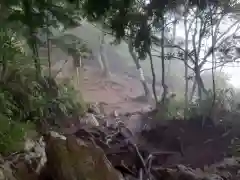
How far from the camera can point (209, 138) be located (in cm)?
493

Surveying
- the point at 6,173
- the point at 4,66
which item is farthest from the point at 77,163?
the point at 4,66

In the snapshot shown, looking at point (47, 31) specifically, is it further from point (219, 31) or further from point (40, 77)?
point (219, 31)

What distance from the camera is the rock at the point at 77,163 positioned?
2.53 metres

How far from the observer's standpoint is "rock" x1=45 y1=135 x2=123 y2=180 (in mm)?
2527

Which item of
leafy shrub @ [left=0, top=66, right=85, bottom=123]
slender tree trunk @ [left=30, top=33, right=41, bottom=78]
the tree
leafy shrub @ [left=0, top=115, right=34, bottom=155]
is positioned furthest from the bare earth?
leafy shrub @ [left=0, top=115, right=34, bottom=155]

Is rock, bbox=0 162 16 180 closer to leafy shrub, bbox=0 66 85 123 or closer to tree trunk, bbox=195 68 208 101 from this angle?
leafy shrub, bbox=0 66 85 123

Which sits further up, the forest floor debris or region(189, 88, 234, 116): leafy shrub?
region(189, 88, 234, 116): leafy shrub

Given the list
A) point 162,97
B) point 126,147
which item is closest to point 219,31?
point 162,97

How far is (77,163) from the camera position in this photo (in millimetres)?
2564

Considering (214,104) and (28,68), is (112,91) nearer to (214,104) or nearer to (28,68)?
(28,68)

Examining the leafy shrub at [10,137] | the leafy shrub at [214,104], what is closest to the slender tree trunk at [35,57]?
the leafy shrub at [10,137]

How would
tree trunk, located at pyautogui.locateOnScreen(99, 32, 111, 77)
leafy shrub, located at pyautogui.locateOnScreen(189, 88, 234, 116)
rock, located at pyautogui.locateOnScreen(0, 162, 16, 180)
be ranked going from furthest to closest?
tree trunk, located at pyautogui.locateOnScreen(99, 32, 111, 77), leafy shrub, located at pyautogui.locateOnScreen(189, 88, 234, 116), rock, located at pyautogui.locateOnScreen(0, 162, 16, 180)

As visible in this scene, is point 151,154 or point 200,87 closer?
point 151,154

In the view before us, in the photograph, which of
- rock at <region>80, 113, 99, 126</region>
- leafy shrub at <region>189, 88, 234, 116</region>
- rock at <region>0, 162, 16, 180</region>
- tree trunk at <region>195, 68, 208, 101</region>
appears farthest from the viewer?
rock at <region>80, 113, 99, 126</region>
